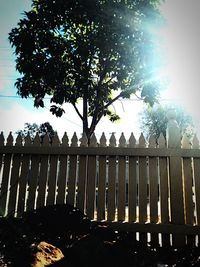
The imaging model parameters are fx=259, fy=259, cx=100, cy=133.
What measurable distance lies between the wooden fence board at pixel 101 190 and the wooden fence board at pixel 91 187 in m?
0.10

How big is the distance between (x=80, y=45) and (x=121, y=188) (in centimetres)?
547

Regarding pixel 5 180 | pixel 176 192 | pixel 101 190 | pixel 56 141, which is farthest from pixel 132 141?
pixel 5 180

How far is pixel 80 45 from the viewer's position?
8.39 metres

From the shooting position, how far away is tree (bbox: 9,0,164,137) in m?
8.50

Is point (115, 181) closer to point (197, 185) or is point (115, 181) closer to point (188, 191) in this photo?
point (188, 191)

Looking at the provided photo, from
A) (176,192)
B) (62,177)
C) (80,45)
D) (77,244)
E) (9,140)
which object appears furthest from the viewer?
(80,45)

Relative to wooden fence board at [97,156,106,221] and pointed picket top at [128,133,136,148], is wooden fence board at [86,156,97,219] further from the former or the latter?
pointed picket top at [128,133,136,148]

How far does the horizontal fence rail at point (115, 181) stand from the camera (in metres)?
4.44

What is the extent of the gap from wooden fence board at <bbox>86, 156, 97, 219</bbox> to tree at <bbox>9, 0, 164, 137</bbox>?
4.40 metres

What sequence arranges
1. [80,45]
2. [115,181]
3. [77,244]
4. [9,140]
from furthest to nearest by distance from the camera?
[80,45] → [9,140] → [115,181] → [77,244]

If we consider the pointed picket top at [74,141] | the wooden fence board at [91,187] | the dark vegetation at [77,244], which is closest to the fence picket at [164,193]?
the dark vegetation at [77,244]

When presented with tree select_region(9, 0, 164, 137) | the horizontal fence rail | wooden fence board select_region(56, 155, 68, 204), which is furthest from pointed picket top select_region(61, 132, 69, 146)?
tree select_region(9, 0, 164, 137)

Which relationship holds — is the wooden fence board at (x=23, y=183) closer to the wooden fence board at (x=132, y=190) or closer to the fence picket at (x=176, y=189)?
the wooden fence board at (x=132, y=190)

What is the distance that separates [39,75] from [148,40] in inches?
155
